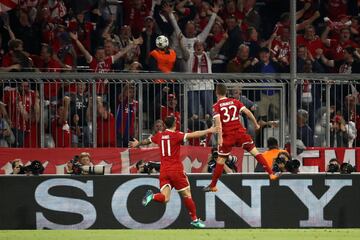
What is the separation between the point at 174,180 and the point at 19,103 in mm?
3105

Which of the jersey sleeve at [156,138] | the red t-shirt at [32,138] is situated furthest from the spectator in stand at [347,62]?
the red t-shirt at [32,138]

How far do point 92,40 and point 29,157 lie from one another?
3.34 metres

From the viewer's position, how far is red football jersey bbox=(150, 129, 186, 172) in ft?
50.2

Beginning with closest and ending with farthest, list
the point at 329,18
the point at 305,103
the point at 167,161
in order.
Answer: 1. the point at 167,161
2. the point at 305,103
3. the point at 329,18

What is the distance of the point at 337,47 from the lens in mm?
21047

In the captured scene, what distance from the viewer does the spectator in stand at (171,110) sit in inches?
675

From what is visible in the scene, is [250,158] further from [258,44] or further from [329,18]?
[329,18]

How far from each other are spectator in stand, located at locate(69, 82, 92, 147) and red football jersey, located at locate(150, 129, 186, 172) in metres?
2.00

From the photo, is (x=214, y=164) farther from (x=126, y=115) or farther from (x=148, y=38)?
(x=148, y=38)

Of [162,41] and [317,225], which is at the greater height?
[162,41]

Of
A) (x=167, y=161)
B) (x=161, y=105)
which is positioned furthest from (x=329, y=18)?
(x=167, y=161)

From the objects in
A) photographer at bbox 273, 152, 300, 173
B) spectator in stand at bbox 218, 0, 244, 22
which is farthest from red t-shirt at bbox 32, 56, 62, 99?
spectator in stand at bbox 218, 0, 244, 22

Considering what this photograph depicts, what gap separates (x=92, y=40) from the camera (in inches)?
768

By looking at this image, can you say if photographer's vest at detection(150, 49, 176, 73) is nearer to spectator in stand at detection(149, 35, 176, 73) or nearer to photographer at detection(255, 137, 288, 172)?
spectator in stand at detection(149, 35, 176, 73)
